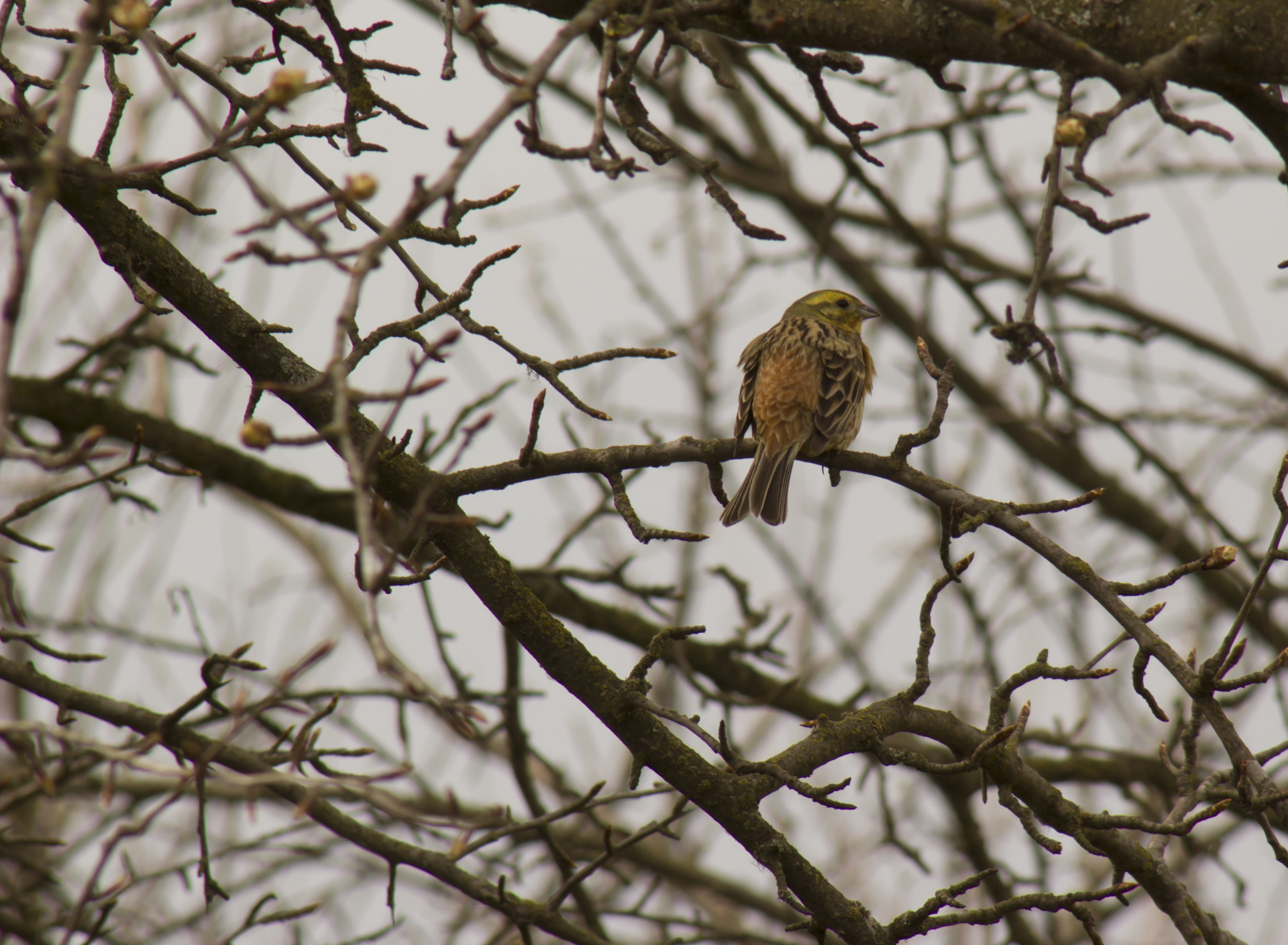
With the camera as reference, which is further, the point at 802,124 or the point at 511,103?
the point at 802,124

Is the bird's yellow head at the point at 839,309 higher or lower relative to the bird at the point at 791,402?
higher

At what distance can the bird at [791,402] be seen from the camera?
18.1ft

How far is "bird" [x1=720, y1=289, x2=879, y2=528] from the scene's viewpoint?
18.1ft

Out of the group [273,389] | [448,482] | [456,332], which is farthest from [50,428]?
[456,332]

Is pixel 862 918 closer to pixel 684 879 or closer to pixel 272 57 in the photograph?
pixel 272 57

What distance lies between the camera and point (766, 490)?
5500 mm

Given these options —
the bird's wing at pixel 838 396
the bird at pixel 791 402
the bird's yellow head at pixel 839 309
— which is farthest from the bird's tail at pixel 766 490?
the bird's yellow head at pixel 839 309

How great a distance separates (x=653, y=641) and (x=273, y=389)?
3.93 ft

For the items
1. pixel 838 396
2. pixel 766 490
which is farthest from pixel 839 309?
pixel 766 490

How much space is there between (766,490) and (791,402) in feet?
1.73

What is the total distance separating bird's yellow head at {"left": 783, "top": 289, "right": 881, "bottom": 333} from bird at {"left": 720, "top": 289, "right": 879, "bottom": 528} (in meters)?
0.90

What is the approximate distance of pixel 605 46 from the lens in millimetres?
2836

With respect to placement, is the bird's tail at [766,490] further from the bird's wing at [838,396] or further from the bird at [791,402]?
the bird's wing at [838,396]

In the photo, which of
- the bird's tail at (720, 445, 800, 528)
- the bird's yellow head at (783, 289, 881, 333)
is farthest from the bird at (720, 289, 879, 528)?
the bird's yellow head at (783, 289, 881, 333)
